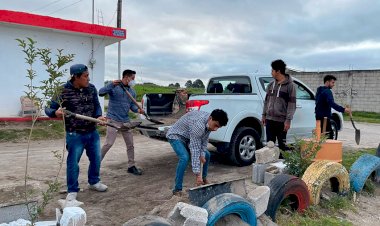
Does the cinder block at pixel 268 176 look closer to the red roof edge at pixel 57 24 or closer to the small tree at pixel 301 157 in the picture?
the small tree at pixel 301 157

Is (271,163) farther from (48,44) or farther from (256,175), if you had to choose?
(48,44)

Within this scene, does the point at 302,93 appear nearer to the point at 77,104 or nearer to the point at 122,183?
the point at 122,183

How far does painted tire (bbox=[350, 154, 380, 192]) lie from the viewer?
5762mm

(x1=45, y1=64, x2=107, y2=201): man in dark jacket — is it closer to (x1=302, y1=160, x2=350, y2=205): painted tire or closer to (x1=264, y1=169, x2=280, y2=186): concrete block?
(x1=264, y1=169, x2=280, y2=186): concrete block

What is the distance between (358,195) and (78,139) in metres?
4.38

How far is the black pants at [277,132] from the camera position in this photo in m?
6.01

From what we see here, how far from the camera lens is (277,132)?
20.0ft

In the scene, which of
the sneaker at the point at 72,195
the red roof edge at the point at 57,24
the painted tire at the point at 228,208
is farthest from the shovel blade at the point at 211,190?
the red roof edge at the point at 57,24

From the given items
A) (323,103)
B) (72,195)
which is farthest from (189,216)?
(323,103)

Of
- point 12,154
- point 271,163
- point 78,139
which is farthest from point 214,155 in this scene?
point 12,154

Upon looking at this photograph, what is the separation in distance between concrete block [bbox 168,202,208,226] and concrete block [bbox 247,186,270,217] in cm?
96

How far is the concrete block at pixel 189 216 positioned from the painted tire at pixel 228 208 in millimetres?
210

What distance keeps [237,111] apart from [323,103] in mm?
1938

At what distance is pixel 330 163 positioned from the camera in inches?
214
